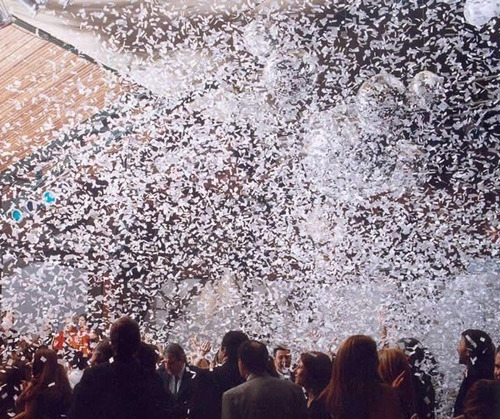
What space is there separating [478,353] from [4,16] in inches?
104

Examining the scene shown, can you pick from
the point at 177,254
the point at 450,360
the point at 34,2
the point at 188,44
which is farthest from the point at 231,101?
the point at 450,360

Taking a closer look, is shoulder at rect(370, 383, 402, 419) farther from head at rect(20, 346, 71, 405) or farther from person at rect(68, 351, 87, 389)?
person at rect(68, 351, 87, 389)

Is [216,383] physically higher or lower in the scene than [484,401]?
higher

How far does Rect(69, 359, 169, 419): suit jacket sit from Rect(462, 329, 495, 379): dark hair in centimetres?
156

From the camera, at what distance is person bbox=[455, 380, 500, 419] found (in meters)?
2.33

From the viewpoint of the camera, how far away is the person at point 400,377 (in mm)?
2490

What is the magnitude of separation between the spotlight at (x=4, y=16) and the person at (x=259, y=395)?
67.6 inches

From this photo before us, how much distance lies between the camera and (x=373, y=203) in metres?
7.00

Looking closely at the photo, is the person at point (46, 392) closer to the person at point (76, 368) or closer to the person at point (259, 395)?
the person at point (76, 368)

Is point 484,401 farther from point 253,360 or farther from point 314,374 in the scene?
point 253,360

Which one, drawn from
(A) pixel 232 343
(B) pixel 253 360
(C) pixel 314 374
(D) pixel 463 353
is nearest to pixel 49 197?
(A) pixel 232 343

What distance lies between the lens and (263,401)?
7.80 ft

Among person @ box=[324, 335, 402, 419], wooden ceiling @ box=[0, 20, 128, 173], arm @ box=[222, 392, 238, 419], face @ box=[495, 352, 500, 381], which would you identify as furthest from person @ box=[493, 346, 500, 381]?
wooden ceiling @ box=[0, 20, 128, 173]

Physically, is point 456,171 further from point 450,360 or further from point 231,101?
point 231,101
